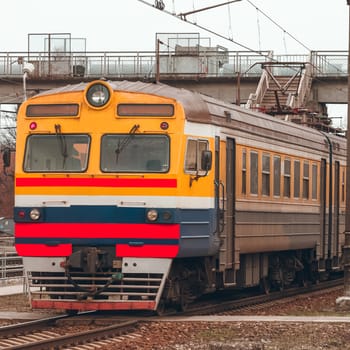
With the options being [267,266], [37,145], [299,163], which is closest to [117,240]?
[37,145]

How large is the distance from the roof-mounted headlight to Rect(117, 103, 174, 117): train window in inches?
10.1

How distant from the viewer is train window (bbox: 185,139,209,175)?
17.1 meters

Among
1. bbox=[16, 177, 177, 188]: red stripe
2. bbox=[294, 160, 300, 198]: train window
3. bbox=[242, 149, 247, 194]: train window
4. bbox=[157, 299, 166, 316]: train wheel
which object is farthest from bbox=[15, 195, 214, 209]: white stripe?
bbox=[294, 160, 300, 198]: train window

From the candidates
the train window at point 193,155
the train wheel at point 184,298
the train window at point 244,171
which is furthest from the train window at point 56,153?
the train window at point 244,171

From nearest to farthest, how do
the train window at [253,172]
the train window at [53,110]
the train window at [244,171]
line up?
the train window at [53,110]
the train window at [244,171]
the train window at [253,172]

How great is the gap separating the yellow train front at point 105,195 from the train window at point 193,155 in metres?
0.02

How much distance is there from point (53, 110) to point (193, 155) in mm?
2248

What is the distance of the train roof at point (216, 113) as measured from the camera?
17.4 meters

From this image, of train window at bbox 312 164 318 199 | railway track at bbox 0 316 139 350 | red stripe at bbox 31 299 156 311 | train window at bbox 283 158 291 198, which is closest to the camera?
railway track at bbox 0 316 139 350

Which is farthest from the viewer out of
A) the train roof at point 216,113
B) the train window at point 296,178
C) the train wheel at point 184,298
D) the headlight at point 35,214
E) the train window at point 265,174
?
the train window at point 296,178

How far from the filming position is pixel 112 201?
16828 millimetres

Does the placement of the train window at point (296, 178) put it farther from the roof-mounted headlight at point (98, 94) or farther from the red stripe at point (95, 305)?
the red stripe at point (95, 305)

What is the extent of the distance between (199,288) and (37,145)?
11.7ft

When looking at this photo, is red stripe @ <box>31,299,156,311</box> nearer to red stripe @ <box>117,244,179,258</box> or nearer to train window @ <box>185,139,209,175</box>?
red stripe @ <box>117,244,179,258</box>
